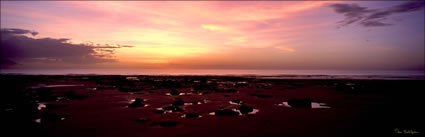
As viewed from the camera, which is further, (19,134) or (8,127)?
(8,127)

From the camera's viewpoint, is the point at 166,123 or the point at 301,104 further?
the point at 301,104

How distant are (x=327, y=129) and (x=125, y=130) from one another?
38.6 feet

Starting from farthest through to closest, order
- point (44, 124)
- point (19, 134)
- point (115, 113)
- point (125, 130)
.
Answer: point (115, 113) → point (44, 124) → point (125, 130) → point (19, 134)

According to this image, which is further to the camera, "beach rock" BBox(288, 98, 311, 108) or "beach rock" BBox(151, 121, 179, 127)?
"beach rock" BBox(288, 98, 311, 108)

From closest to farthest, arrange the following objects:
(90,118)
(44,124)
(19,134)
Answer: (19,134), (44,124), (90,118)

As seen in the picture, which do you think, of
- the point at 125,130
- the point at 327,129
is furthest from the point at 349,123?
the point at 125,130

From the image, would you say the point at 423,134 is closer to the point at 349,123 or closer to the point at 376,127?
the point at 376,127

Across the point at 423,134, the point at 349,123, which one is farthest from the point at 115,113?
the point at 423,134

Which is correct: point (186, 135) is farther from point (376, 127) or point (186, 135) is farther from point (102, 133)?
point (376, 127)

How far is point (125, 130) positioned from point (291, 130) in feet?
31.4

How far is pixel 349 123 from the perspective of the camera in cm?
1548

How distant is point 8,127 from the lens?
45.2 feet

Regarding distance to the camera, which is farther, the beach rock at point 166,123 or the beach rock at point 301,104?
the beach rock at point 301,104

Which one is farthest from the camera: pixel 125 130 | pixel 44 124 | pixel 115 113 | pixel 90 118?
pixel 115 113
